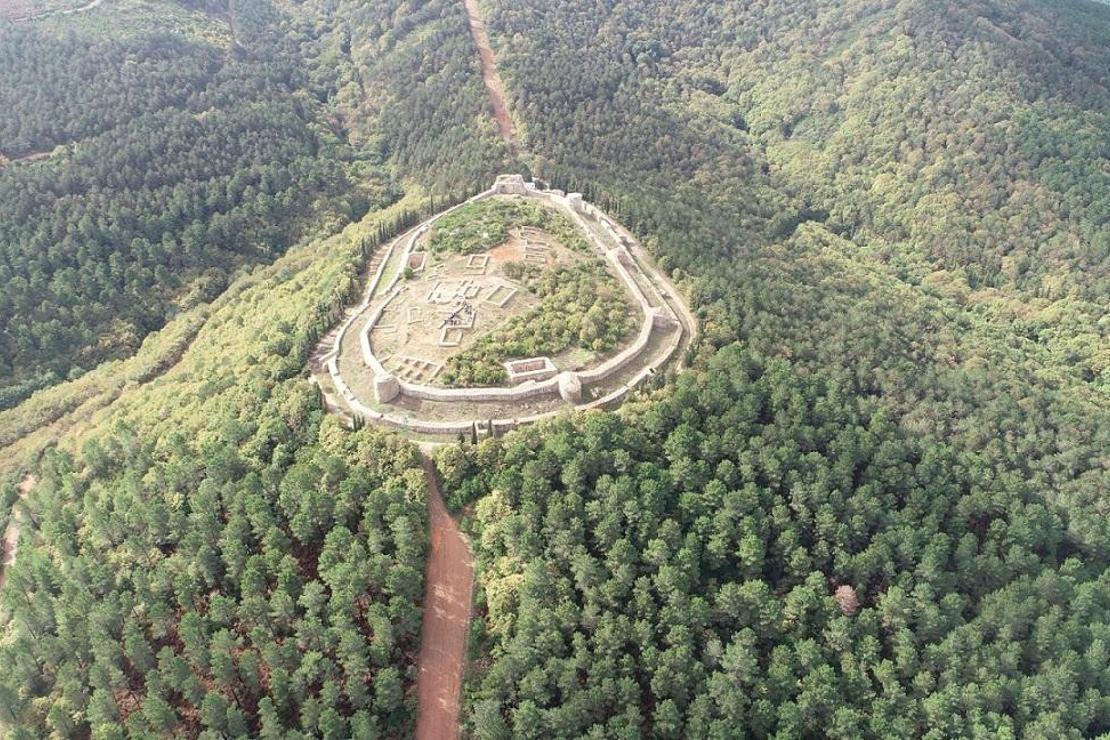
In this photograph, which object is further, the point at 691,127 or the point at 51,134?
the point at 691,127

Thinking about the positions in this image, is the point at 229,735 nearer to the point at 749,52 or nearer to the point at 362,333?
the point at 362,333

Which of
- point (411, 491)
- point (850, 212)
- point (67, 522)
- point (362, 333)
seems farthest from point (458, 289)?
point (850, 212)

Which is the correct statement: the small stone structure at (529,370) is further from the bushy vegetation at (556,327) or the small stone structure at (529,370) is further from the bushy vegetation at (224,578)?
the bushy vegetation at (224,578)

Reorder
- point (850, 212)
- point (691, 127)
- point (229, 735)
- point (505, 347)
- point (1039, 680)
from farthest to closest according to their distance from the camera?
1. point (691, 127)
2. point (850, 212)
3. point (505, 347)
4. point (1039, 680)
5. point (229, 735)

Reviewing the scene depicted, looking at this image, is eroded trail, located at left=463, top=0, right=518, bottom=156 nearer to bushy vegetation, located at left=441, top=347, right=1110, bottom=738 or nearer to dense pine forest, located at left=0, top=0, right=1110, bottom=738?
dense pine forest, located at left=0, top=0, right=1110, bottom=738

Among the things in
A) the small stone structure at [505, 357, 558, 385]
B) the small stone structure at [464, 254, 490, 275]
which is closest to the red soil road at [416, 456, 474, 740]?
the small stone structure at [505, 357, 558, 385]

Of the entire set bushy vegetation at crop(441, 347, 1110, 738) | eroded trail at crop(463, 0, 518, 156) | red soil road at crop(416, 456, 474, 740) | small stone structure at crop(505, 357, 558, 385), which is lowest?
red soil road at crop(416, 456, 474, 740)

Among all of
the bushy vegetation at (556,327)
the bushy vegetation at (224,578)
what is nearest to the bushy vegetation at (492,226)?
the bushy vegetation at (556,327)
